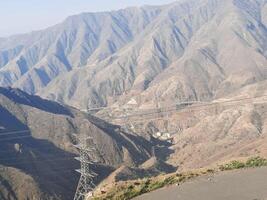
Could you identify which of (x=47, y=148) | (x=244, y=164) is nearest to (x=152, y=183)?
(x=244, y=164)

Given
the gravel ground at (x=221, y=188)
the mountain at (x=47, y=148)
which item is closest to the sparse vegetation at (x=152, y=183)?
the gravel ground at (x=221, y=188)

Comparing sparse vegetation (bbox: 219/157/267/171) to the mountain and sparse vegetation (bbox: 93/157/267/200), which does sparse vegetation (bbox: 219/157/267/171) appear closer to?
sparse vegetation (bbox: 93/157/267/200)

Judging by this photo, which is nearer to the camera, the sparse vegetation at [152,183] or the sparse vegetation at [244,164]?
the sparse vegetation at [152,183]

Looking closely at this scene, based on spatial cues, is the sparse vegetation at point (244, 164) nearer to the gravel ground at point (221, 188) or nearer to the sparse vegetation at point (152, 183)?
the sparse vegetation at point (152, 183)

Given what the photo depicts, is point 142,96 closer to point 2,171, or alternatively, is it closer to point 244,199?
point 2,171

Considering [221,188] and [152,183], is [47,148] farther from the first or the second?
[221,188]

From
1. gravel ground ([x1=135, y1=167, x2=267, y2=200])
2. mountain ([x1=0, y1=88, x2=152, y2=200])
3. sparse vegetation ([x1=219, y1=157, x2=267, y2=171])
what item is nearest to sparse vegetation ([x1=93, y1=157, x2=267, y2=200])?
sparse vegetation ([x1=219, y1=157, x2=267, y2=171])

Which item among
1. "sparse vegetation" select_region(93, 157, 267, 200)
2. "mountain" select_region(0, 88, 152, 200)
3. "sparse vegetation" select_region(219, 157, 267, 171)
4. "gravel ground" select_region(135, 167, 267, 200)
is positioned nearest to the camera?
"gravel ground" select_region(135, 167, 267, 200)
